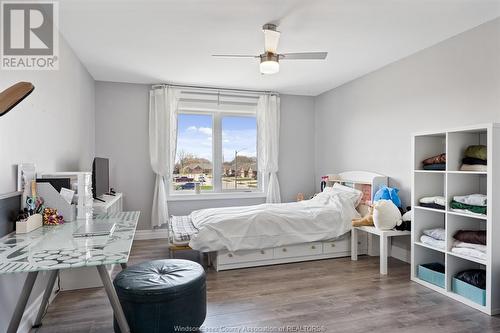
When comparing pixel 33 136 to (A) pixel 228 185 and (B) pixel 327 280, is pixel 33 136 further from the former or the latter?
(A) pixel 228 185

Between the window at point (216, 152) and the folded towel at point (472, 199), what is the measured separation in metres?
3.37

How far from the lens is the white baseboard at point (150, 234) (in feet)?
15.6

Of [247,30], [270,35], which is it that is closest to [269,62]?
[270,35]

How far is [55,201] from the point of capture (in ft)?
7.68

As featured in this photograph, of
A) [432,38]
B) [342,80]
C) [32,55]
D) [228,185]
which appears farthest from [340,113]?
[32,55]

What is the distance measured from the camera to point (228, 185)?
5.37 metres

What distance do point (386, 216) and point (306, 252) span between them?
3.41 feet

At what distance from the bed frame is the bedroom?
0.03m

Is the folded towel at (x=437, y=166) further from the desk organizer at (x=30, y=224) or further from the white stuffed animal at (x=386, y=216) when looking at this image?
the desk organizer at (x=30, y=224)

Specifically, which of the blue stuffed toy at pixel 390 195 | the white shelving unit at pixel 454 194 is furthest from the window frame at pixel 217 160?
the white shelving unit at pixel 454 194

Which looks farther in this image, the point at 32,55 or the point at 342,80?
the point at 342,80

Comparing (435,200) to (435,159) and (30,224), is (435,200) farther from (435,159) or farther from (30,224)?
(30,224)

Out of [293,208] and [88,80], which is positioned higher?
[88,80]

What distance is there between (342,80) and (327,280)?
9.96 feet
